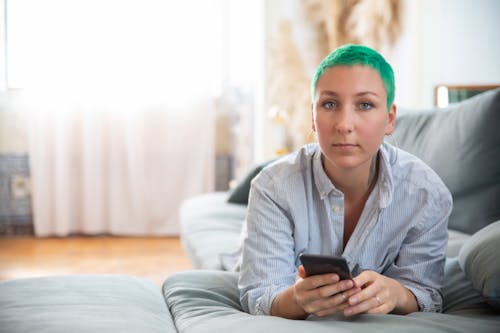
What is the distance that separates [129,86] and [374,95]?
332 cm

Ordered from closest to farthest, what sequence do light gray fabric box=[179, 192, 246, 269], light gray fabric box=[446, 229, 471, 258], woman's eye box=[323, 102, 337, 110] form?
woman's eye box=[323, 102, 337, 110] < light gray fabric box=[446, 229, 471, 258] < light gray fabric box=[179, 192, 246, 269]

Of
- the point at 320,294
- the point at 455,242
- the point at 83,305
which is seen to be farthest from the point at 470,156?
the point at 83,305

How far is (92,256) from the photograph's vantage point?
377 cm

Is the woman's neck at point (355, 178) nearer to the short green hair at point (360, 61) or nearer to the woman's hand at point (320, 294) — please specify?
the short green hair at point (360, 61)

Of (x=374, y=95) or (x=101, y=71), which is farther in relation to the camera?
(x=101, y=71)

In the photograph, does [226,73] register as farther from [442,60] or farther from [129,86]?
[442,60]

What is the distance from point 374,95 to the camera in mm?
1169

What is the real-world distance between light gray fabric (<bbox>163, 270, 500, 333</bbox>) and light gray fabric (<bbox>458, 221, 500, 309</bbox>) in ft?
0.18

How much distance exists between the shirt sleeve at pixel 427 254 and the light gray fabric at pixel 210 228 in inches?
28.7

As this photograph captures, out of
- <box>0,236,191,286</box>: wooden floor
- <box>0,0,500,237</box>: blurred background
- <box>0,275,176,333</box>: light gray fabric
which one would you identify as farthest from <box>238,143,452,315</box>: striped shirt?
<box>0,0,500,237</box>: blurred background

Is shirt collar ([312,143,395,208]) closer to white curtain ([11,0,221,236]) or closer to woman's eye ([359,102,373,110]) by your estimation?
woman's eye ([359,102,373,110])

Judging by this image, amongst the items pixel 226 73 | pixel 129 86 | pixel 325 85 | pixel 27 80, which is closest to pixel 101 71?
pixel 129 86

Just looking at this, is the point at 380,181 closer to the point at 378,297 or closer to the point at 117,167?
the point at 378,297

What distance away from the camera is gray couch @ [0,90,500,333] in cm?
108
